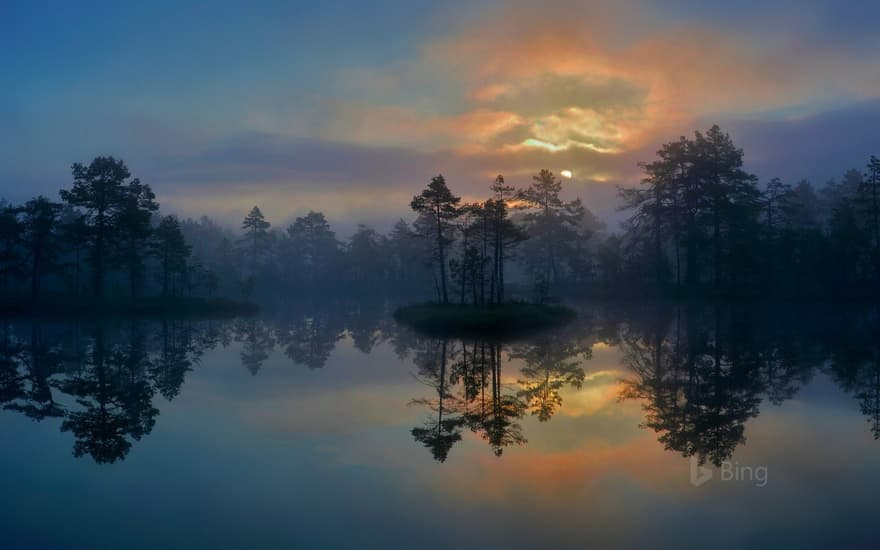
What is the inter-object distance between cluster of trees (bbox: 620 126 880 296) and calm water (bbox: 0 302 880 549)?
110 ft

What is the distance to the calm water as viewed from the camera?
7.82m

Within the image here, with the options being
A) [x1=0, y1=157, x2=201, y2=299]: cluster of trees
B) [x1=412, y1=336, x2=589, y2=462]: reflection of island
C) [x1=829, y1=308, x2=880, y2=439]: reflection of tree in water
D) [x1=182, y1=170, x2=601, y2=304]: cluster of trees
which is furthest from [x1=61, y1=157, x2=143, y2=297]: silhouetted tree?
[x1=829, y1=308, x2=880, y2=439]: reflection of tree in water

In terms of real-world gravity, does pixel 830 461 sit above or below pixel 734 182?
below

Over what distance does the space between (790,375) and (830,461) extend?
9070 mm

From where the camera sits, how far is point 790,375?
18.3 metres

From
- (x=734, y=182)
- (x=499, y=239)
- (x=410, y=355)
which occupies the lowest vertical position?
(x=410, y=355)

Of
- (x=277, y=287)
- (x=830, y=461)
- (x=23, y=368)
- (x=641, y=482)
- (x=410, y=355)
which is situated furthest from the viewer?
(x=277, y=287)

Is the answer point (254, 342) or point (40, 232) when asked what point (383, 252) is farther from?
point (254, 342)

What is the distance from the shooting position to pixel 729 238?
5791cm

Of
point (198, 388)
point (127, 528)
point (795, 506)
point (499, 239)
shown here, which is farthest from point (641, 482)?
point (499, 239)

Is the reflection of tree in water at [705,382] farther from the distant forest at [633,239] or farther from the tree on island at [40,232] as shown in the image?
the tree on island at [40,232]

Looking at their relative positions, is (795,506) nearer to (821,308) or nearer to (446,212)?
(446,212)

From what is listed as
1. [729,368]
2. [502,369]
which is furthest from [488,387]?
[729,368]

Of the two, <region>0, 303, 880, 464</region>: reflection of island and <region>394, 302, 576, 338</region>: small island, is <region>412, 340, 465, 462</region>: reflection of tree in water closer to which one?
<region>0, 303, 880, 464</region>: reflection of island
